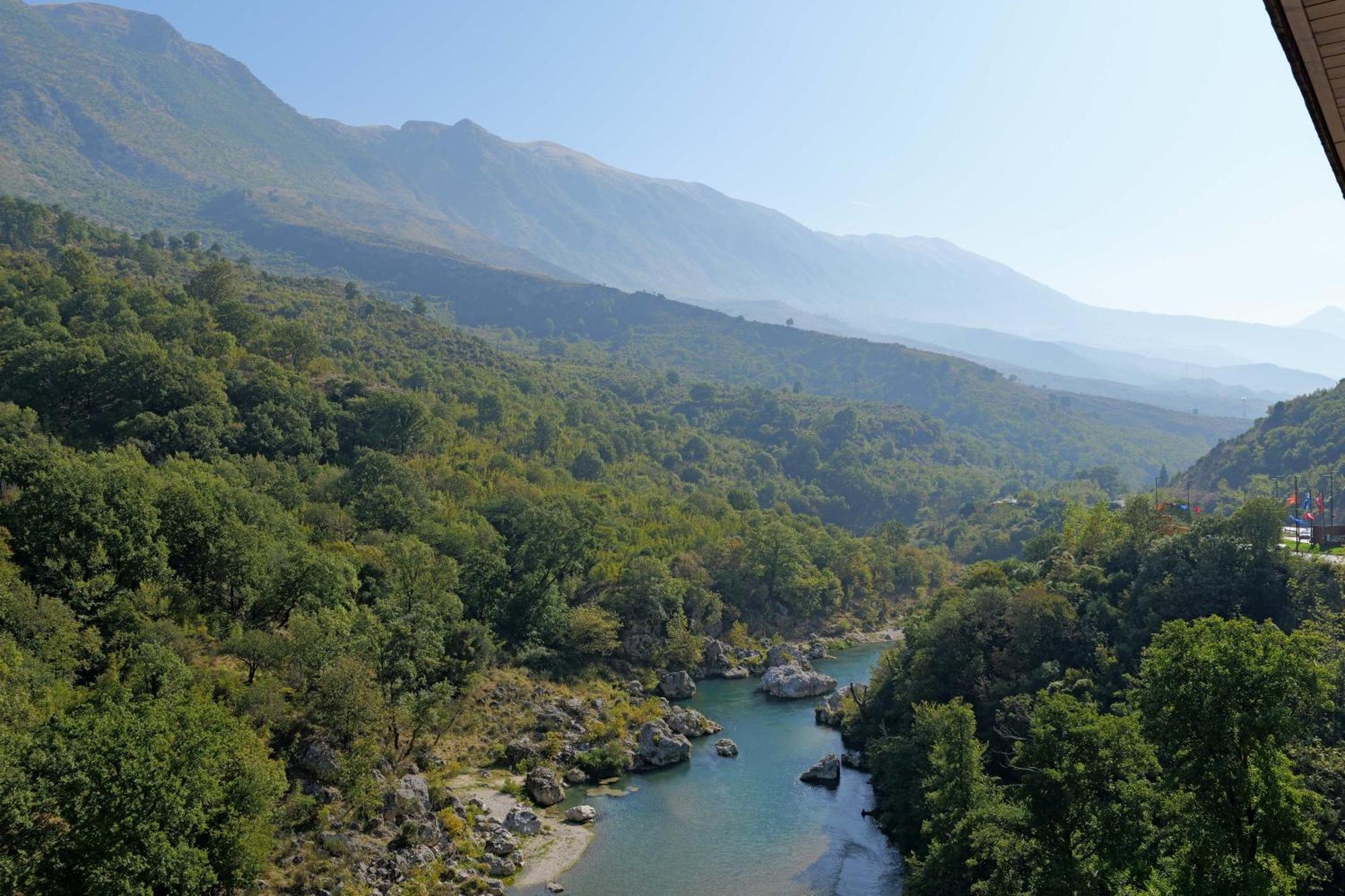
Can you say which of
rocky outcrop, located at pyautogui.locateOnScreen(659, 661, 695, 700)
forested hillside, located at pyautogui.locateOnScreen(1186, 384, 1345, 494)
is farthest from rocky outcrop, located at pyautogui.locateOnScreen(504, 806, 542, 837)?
forested hillside, located at pyautogui.locateOnScreen(1186, 384, 1345, 494)

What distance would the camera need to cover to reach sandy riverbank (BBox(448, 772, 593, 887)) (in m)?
33.5

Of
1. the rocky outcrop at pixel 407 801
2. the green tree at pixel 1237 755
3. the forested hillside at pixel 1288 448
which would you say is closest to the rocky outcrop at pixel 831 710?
the rocky outcrop at pixel 407 801

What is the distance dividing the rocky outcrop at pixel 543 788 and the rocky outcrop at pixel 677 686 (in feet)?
54.7

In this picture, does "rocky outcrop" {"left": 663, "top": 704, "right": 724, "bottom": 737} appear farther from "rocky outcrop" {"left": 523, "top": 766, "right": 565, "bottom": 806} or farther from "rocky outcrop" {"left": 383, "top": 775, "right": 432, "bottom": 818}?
→ "rocky outcrop" {"left": 383, "top": 775, "right": 432, "bottom": 818}

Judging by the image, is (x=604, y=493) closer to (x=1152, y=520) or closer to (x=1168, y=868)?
(x=1152, y=520)

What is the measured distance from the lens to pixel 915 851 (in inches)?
1344

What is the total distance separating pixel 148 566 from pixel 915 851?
33846mm

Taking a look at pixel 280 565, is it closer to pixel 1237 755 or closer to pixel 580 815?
pixel 580 815

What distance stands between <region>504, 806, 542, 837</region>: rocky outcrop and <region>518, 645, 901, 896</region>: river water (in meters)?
2.59

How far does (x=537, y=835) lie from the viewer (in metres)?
36.4

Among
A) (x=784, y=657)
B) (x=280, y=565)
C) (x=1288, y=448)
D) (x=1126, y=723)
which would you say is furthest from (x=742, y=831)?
(x=1288, y=448)

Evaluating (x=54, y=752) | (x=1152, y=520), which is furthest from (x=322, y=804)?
(x=1152, y=520)

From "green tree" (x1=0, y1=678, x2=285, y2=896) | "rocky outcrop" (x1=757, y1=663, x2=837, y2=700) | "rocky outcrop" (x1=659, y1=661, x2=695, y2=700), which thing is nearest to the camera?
"green tree" (x1=0, y1=678, x2=285, y2=896)

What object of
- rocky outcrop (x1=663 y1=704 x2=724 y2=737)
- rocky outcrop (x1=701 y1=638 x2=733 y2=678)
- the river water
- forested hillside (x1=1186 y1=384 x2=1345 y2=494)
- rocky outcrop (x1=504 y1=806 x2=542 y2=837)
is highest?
forested hillside (x1=1186 y1=384 x2=1345 y2=494)
